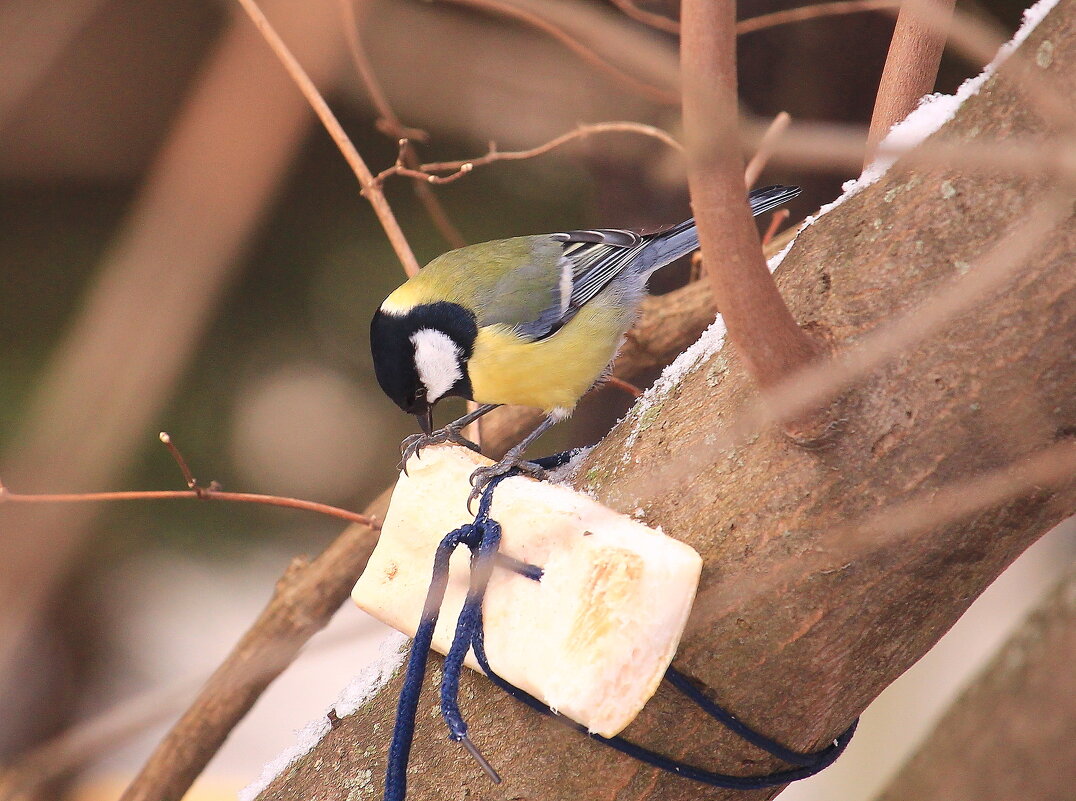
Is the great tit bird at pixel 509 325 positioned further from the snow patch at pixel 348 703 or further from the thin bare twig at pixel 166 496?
the snow patch at pixel 348 703

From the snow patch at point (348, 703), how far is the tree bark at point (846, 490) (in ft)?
0.23

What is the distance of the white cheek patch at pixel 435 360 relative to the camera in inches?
46.6

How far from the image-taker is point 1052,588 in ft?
4.39

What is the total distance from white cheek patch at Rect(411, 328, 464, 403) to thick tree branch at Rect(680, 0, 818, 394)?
651mm

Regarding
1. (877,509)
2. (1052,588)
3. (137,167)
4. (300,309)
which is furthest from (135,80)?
(1052,588)

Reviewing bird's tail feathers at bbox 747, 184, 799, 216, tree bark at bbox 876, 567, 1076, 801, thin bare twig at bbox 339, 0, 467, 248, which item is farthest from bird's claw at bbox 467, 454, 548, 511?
tree bark at bbox 876, 567, 1076, 801

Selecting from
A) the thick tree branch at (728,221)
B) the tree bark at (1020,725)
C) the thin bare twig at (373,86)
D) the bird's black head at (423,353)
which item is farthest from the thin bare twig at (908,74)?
the tree bark at (1020,725)

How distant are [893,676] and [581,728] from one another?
0.78ft

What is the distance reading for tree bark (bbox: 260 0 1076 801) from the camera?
58 centimetres

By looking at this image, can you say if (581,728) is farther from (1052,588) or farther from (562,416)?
(1052,588)

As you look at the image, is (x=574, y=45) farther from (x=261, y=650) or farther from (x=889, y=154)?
(x=261, y=650)

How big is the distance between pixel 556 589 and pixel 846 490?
21 cm

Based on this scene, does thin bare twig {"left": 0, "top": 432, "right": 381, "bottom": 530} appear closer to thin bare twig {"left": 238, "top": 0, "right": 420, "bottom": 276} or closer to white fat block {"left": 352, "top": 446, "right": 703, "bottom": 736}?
white fat block {"left": 352, "top": 446, "right": 703, "bottom": 736}

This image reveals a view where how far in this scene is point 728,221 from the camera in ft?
1.75
